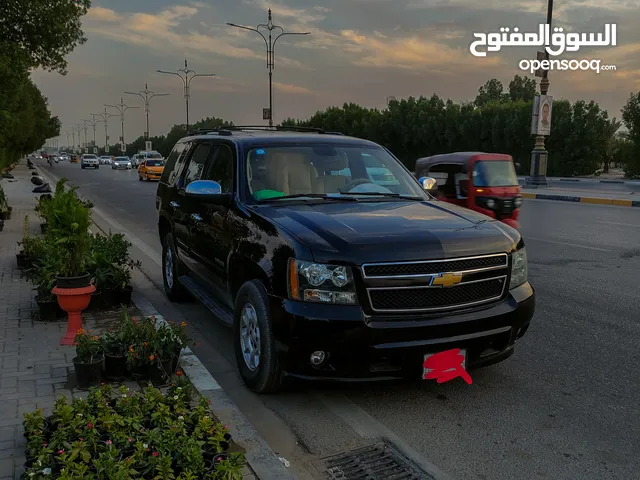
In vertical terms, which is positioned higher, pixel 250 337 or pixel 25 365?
pixel 250 337

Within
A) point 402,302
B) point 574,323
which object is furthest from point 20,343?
point 574,323

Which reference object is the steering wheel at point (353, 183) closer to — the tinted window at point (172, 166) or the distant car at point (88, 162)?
the tinted window at point (172, 166)

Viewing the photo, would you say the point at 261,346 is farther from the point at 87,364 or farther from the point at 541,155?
the point at 541,155

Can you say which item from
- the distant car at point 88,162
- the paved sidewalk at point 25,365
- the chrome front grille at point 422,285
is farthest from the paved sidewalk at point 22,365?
the distant car at point 88,162

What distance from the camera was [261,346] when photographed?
4156 millimetres

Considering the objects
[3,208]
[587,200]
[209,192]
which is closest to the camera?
[209,192]

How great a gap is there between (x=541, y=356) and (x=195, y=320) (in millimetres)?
3386

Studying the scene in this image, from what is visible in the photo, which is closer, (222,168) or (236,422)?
(236,422)

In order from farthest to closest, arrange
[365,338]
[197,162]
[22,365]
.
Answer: [197,162] < [22,365] < [365,338]

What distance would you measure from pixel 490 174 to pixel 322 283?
8.52 m

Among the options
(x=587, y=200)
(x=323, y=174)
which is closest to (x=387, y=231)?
(x=323, y=174)

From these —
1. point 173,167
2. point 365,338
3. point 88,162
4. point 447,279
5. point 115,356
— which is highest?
point 173,167

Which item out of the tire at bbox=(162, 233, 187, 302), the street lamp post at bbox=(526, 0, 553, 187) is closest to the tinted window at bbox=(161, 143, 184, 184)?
the tire at bbox=(162, 233, 187, 302)

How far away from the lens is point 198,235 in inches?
227
